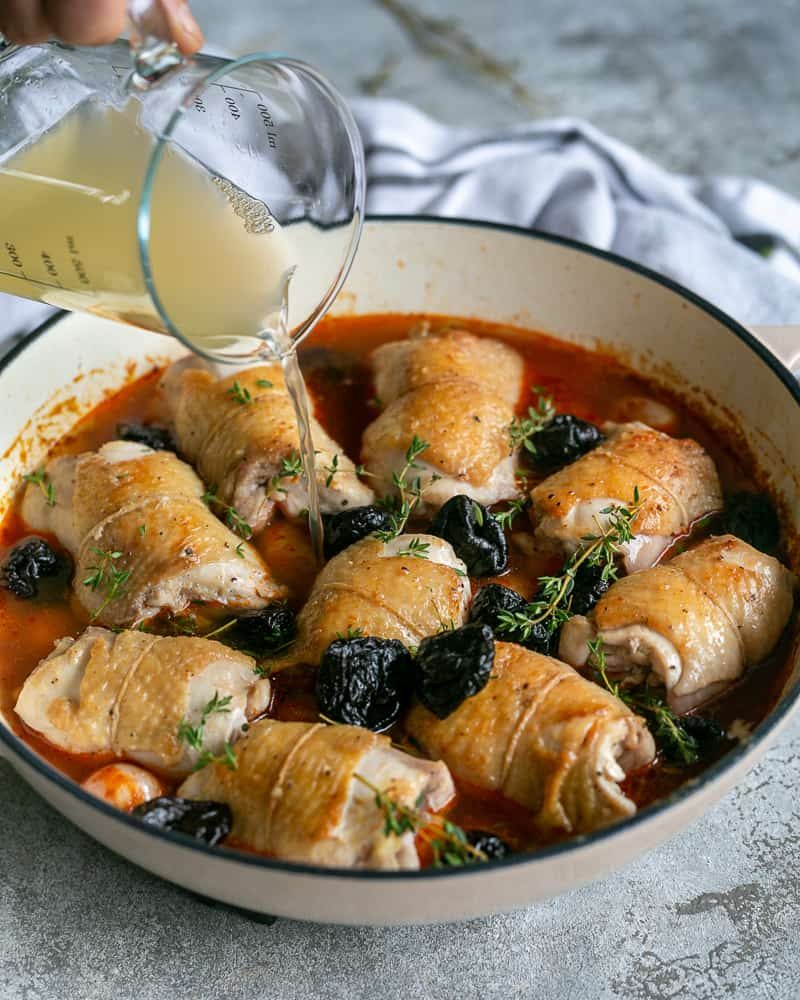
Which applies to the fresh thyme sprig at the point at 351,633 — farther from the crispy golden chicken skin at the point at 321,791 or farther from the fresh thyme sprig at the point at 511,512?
the fresh thyme sprig at the point at 511,512

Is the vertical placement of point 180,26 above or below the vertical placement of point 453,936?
above

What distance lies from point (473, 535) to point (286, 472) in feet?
1.86

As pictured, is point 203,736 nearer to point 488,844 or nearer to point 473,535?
point 488,844

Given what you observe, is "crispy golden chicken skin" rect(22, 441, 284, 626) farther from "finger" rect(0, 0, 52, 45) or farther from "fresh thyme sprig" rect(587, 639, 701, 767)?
"finger" rect(0, 0, 52, 45)

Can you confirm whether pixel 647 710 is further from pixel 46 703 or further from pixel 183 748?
pixel 46 703

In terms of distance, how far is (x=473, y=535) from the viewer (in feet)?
10.4

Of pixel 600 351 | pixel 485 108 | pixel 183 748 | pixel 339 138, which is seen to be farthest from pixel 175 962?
pixel 485 108

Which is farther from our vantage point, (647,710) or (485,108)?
(485,108)

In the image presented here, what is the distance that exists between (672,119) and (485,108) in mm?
943

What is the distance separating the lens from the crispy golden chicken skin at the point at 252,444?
11.2 feet

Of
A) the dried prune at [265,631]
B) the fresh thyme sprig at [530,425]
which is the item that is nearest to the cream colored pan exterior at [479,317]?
the fresh thyme sprig at [530,425]

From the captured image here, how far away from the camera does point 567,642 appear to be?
116 inches

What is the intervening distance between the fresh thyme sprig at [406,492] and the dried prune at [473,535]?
10cm

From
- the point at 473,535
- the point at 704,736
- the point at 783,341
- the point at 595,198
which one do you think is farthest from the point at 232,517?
the point at 595,198
